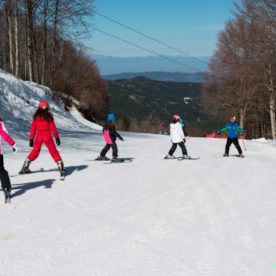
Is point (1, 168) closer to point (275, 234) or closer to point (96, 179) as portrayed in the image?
point (96, 179)

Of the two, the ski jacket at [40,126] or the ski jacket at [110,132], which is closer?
the ski jacket at [40,126]

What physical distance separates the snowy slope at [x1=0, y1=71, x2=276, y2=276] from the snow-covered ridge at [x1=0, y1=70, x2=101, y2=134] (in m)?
10.9

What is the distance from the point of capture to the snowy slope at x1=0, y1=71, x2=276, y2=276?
5.61m

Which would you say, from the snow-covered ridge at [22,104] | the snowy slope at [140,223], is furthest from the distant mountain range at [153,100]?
the snowy slope at [140,223]

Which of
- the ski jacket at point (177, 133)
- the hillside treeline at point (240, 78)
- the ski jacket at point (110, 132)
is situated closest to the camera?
the ski jacket at point (110, 132)

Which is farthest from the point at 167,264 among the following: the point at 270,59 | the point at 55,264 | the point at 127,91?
the point at 127,91

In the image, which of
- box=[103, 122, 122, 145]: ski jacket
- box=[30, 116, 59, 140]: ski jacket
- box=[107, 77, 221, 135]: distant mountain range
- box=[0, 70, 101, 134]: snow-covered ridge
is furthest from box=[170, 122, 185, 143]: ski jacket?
box=[107, 77, 221, 135]: distant mountain range

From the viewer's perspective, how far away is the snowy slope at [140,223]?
5.61 meters

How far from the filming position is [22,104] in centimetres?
2672

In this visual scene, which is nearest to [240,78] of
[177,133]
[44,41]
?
[44,41]

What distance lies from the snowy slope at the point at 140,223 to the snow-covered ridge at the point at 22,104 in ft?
35.7

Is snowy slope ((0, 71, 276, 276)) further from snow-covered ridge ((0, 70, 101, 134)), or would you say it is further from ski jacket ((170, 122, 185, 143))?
snow-covered ridge ((0, 70, 101, 134))

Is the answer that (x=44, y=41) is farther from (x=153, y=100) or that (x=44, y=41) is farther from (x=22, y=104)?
(x=153, y=100)

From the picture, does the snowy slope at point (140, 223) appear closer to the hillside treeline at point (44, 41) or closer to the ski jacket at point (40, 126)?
the ski jacket at point (40, 126)
